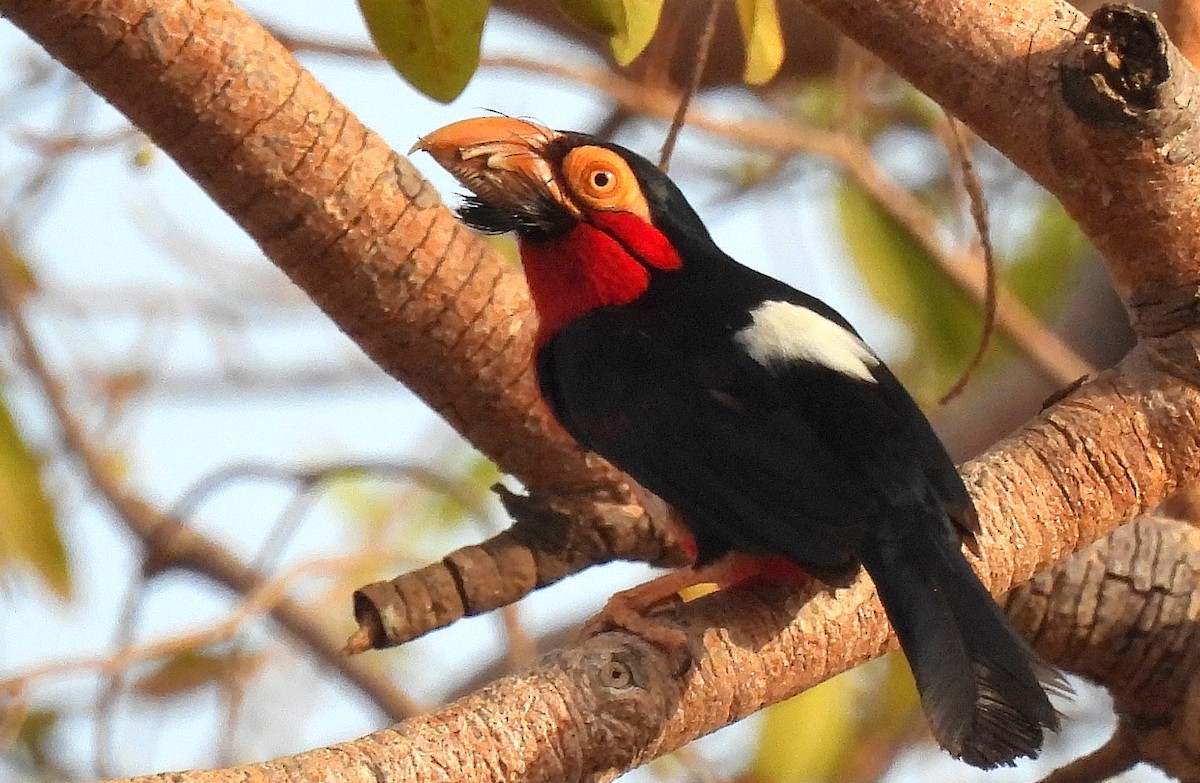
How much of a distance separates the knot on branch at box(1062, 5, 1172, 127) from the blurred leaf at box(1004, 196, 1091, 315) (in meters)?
2.88

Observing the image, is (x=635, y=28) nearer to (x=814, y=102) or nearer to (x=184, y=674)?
(x=184, y=674)

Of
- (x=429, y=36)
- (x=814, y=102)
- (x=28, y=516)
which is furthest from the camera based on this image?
(x=814, y=102)

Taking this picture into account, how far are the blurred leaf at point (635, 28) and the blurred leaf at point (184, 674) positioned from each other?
306 cm

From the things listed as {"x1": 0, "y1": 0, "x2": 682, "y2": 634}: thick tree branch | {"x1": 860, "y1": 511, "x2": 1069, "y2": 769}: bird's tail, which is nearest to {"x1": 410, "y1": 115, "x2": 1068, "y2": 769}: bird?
{"x1": 860, "y1": 511, "x2": 1069, "y2": 769}: bird's tail

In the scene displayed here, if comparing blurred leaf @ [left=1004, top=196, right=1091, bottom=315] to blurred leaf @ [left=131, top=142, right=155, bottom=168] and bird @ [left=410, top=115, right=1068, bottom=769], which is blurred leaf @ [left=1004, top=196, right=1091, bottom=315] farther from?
blurred leaf @ [left=131, top=142, right=155, bottom=168]

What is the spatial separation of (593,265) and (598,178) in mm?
183

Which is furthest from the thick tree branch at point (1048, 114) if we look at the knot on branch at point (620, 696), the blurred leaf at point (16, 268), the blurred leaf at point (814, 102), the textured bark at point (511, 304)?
the blurred leaf at point (16, 268)

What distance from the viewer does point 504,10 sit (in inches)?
203

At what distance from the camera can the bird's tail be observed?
2186 millimetres

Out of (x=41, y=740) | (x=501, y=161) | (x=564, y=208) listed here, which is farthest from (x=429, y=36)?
(x=41, y=740)

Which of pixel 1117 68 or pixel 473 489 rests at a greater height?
pixel 473 489

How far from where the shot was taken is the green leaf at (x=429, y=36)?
9.07 feet

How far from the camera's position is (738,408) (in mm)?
2703

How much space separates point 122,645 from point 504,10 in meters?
2.51
